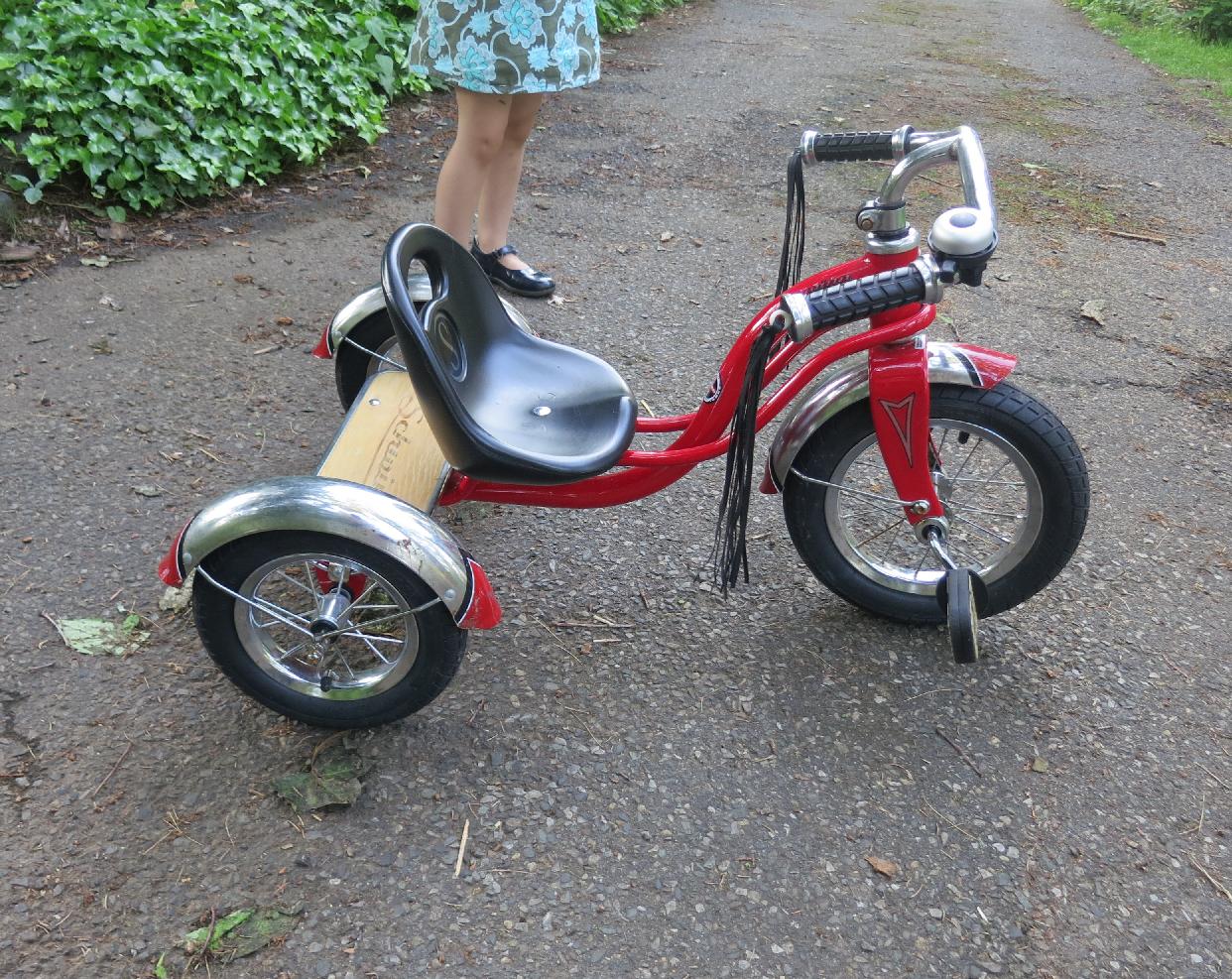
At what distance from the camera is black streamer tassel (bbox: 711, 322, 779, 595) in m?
1.84

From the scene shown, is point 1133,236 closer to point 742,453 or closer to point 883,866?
point 742,453

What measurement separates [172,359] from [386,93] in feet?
8.81

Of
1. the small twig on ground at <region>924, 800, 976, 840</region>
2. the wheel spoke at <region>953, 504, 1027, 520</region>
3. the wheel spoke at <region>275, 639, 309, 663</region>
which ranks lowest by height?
the small twig on ground at <region>924, 800, 976, 840</region>

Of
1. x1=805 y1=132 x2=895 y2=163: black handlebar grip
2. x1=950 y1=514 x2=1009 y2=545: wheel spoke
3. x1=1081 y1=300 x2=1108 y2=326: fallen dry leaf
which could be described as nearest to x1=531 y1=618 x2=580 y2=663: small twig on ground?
x1=950 y1=514 x2=1009 y2=545: wheel spoke

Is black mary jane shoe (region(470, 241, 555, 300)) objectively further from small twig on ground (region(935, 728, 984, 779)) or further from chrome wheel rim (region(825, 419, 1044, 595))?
small twig on ground (region(935, 728, 984, 779))

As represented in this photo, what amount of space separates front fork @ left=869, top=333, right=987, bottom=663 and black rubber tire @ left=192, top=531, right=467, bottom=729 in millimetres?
972

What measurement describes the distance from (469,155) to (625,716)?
6.57 ft

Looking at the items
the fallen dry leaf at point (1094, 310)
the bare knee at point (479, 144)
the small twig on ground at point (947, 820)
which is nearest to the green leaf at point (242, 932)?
the small twig on ground at point (947, 820)

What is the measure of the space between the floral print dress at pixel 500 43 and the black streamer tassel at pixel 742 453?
1724 millimetres

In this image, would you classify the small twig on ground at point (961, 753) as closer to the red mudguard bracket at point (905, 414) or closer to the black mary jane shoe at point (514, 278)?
the red mudguard bracket at point (905, 414)

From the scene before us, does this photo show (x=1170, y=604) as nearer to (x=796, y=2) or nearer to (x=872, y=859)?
(x=872, y=859)

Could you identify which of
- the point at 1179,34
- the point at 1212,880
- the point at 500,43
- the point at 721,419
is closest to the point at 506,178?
the point at 500,43

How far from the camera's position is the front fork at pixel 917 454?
2.00 meters

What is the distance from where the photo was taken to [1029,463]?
7.02ft
